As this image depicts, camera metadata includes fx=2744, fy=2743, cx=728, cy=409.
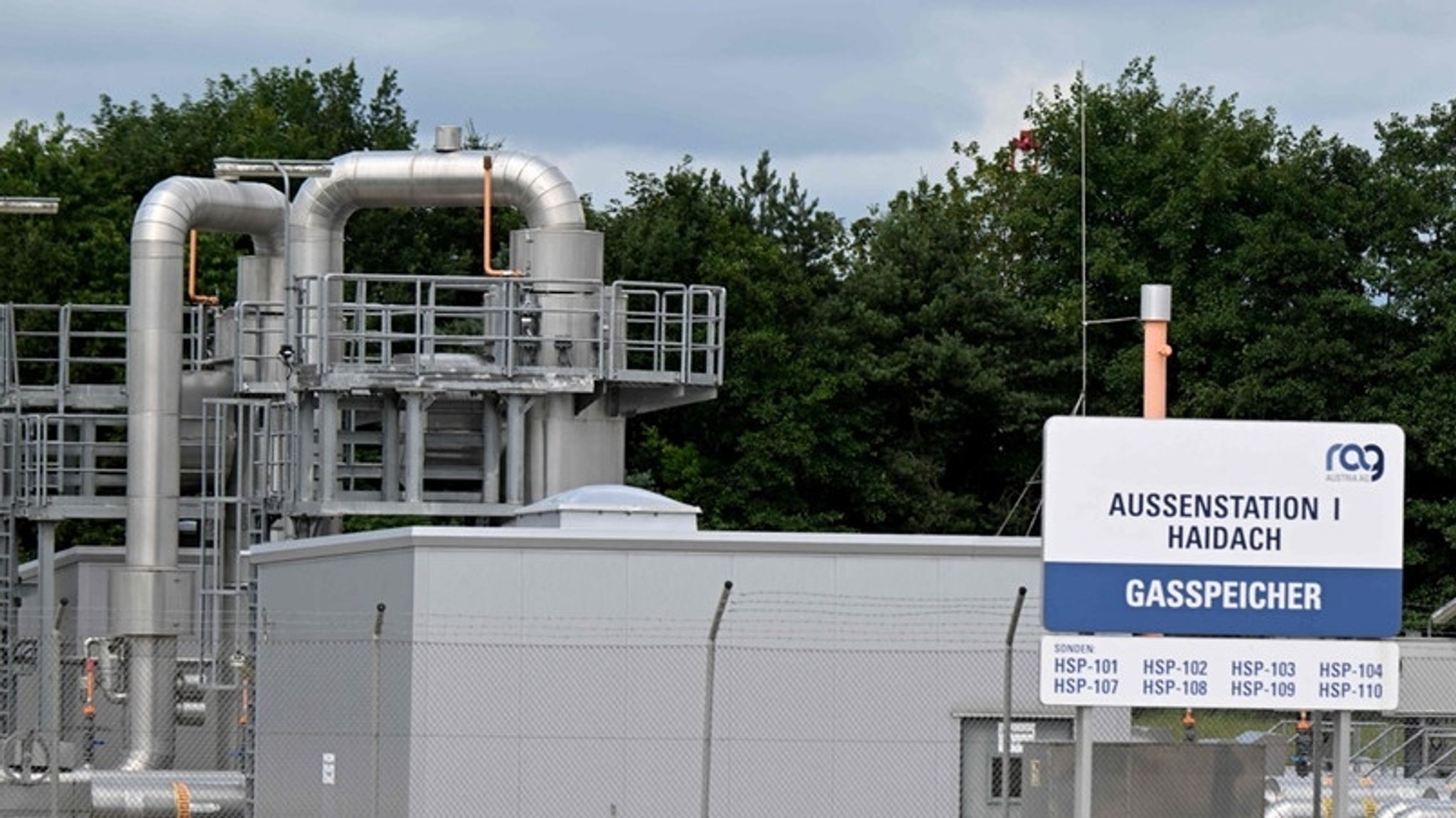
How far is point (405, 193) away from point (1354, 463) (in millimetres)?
19879

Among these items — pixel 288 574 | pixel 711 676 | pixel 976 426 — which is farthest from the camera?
pixel 976 426

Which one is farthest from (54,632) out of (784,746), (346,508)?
(346,508)

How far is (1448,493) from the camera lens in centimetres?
6122

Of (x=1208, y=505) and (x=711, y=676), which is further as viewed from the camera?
(x=711, y=676)

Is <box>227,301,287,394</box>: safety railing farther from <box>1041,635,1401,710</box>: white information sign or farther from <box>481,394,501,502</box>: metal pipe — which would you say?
<box>1041,635,1401,710</box>: white information sign

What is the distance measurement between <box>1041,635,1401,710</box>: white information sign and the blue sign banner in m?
0.10

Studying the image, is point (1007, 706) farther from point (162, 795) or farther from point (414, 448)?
point (414, 448)

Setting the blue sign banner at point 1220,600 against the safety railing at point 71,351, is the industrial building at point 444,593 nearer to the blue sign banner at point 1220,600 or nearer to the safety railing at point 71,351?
the safety railing at point 71,351

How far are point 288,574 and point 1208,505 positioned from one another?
1163cm

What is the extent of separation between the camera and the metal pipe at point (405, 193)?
35.2 m

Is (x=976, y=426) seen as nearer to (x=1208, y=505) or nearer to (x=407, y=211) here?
(x=407, y=211)

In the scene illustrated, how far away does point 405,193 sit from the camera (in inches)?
1426

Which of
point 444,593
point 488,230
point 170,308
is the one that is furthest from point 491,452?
point 444,593

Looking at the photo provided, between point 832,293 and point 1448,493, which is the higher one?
point 832,293
